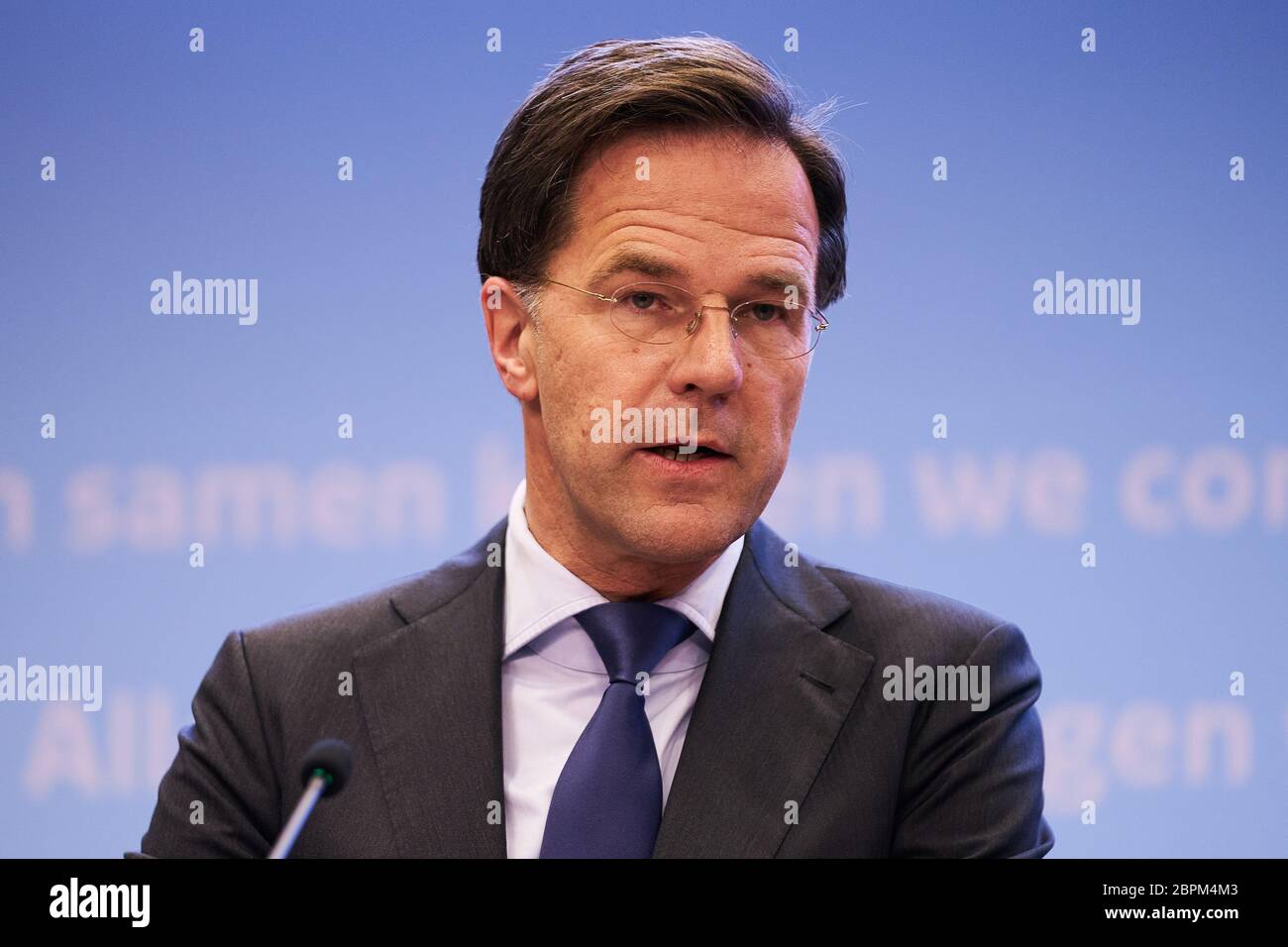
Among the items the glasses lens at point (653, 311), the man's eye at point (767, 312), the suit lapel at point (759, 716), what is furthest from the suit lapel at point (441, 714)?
the man's eye at point (767, 312)

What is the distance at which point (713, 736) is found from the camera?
213cm

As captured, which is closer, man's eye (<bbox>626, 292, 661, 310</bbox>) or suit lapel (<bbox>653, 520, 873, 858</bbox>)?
suit lapel (<bbox>653, 520, 873, 858</bbox>)

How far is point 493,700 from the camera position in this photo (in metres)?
2.18

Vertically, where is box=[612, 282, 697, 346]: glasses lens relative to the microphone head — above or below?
above

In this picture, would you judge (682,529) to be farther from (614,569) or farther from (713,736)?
(713,736)

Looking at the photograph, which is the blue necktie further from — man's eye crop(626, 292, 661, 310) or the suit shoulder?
man's eye crop(626, 292, 661, 310)

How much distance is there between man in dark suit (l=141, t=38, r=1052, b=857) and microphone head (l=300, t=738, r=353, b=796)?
0.41 meters

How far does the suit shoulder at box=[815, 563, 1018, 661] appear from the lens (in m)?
2.25

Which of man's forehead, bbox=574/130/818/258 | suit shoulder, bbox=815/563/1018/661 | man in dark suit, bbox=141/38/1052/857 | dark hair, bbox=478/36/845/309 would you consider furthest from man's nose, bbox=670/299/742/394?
suit shoulder, bbox=815/563/1018/661

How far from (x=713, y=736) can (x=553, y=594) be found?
1.17 ft

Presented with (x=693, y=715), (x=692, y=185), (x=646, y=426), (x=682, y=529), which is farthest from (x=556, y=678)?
(x=692, y=185)

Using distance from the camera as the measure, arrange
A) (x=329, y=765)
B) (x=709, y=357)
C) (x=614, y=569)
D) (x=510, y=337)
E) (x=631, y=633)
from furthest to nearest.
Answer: (x=510, y=337), (x=614, y=569), (x=631, y=633), (x=709, y=357), (x=329, y=765)
